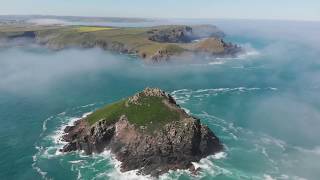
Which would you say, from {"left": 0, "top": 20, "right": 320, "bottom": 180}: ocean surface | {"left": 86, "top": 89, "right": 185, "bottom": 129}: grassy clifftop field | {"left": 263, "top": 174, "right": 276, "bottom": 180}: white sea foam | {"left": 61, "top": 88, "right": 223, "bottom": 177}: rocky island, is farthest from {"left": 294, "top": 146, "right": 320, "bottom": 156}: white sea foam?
{"left": 86, "top": 89, "right": 185, "bottom": 129}: grassy clifftop field

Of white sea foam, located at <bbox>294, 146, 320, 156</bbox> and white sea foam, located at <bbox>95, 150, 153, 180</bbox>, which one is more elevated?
white sea foam, located at <bbox>294, 146, 320, 156</bbox>

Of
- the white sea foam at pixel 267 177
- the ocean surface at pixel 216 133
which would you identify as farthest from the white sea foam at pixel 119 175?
the white sea foam at pixel 267 177

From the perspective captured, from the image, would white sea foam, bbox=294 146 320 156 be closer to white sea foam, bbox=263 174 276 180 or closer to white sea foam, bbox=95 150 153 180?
white sea foam, bbox=263 174 276 180

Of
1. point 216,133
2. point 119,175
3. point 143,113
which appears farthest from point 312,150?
point 119,175

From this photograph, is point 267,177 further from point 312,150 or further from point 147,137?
point 147,137

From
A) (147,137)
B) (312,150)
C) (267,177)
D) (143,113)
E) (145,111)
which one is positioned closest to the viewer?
(267,177)

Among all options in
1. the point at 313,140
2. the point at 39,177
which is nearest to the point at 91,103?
the point at 39,177

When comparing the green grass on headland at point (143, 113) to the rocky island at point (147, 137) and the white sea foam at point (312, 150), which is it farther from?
the white sea foam at point (312, 150)

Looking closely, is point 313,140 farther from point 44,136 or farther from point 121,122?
point 44,136
